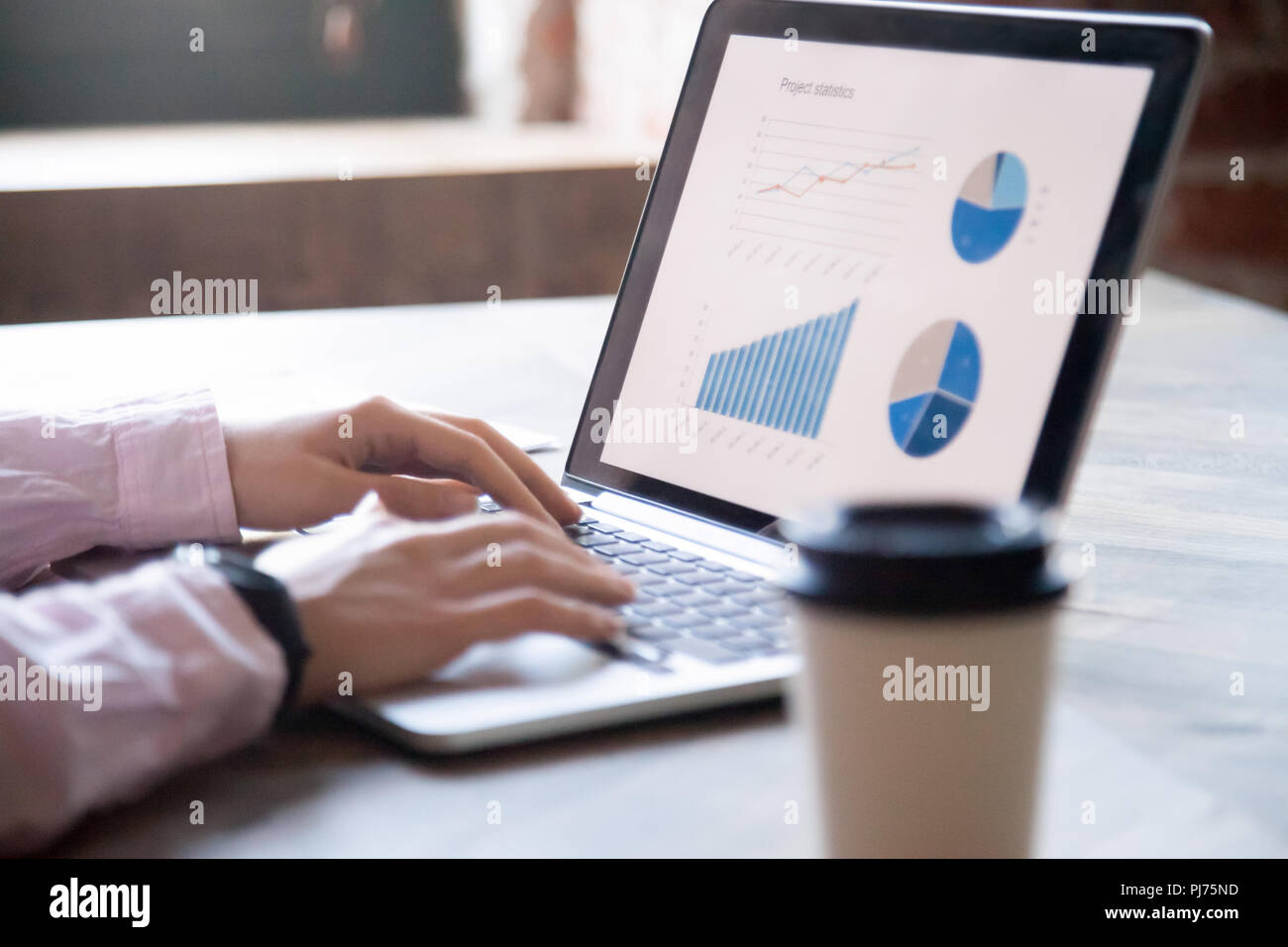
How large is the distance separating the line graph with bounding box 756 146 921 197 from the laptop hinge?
0.17m

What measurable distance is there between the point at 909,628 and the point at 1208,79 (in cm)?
174

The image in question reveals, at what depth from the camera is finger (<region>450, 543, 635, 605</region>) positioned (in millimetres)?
532

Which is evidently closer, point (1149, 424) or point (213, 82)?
point (1149, 424)

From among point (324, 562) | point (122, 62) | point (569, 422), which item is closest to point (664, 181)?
point (569, 422)

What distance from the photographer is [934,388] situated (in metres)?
0.61

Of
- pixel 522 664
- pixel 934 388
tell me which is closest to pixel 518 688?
pixel 522 664

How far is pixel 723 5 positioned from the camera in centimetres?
78

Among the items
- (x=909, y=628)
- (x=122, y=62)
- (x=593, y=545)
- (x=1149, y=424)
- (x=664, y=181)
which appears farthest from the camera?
(x=122, y=62)

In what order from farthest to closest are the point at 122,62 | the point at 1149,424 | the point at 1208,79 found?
the point at 122,62 < the point at 1208,79 < the point at 1149,424

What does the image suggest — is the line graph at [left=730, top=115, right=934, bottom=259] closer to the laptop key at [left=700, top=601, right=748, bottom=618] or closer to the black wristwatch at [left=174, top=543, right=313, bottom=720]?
the laptop key at [left=700, top=601, right=748, bottom=618]

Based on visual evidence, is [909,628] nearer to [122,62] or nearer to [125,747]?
[125,747]

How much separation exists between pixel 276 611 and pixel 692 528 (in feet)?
0.82

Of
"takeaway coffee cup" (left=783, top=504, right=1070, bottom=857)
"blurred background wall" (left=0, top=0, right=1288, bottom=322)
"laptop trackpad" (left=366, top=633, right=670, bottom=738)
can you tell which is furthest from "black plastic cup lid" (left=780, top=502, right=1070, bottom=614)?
"blurred background wall" (left=0, top=0, right=1288, bottom=322)
